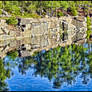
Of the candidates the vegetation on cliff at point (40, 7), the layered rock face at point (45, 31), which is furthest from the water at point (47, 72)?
the vegetation on cliff at point (40, 7)

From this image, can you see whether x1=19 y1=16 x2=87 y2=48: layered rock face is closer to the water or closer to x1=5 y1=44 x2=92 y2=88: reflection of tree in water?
x1=5 y1=44 x2=92 y2=88: reflection of tree in water

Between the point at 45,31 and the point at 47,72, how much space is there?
3988 centimetres

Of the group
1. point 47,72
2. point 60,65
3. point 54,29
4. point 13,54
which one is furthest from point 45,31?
point 47,72

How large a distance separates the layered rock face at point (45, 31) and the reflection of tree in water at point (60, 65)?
315 inches

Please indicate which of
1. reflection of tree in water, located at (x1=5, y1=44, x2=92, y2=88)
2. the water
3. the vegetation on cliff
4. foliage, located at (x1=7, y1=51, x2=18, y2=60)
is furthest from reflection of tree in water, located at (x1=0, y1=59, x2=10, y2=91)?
the vegetation on cliff

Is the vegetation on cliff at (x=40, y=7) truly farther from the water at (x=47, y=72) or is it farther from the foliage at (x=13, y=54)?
the water at (x=47, y=72)

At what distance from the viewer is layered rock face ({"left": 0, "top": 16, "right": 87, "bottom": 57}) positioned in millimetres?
62588

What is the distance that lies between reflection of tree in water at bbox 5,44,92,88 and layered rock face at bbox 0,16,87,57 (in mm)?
8009

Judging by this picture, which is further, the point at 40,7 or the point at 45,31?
the point at 40,7

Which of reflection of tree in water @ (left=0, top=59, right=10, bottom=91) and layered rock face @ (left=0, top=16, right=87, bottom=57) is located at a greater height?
layered rock face @ (left=0, top=16, right=87, bottom=57)

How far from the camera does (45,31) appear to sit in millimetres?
74688

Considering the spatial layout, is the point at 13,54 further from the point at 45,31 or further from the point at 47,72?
the point at 45,31

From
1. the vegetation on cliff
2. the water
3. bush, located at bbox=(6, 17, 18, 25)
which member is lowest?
the water

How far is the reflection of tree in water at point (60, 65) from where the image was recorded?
33.1 m
